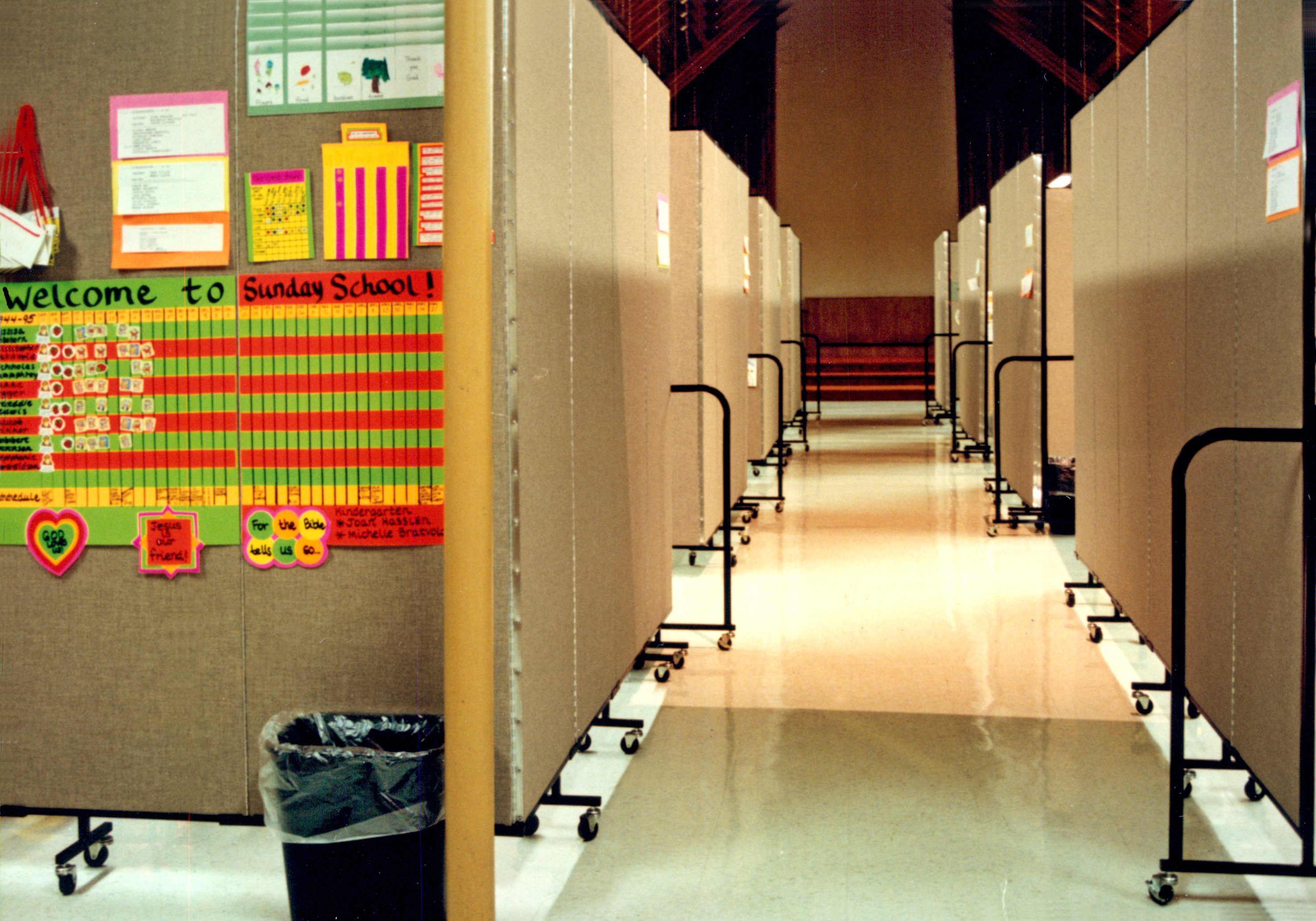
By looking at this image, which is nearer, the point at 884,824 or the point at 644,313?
the point at 884,824

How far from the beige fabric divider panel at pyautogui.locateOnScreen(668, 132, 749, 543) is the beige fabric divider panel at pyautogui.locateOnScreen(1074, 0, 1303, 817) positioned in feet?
5.58

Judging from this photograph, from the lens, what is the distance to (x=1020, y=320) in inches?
259

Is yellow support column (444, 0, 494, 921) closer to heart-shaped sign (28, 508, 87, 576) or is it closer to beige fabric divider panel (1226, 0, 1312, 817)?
heart-shaped sign (28, 508, 87, 576)

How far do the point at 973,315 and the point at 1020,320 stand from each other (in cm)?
307

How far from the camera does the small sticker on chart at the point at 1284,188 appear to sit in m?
2.13

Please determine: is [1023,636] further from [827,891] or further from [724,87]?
[724,87]

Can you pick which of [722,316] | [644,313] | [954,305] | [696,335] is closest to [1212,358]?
[644,313]

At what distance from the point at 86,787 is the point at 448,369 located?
122 centimetres

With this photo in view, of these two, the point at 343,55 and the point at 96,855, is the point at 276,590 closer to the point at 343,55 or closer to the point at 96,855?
the point at 96,855

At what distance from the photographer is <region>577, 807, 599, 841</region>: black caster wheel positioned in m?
2.54

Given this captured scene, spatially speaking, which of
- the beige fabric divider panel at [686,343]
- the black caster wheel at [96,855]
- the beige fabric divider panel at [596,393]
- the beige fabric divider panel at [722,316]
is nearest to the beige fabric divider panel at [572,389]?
the beige fabric divider panel at [596,393]

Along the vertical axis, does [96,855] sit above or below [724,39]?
below

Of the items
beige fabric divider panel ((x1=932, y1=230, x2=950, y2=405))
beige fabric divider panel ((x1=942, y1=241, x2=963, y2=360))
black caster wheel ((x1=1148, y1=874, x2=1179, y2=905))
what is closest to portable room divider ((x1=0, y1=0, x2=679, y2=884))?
black caster wheel ((x1=1148, y1=874, x2=1179, y2=905))

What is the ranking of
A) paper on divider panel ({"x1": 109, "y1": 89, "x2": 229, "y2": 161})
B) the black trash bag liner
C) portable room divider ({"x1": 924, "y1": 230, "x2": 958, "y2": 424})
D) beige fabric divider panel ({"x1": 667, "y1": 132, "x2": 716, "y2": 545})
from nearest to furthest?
the black trash bag liner, paper on divider panel ({"x1": 109, "y1": 89, "x2": 229, "y2": 161}), beige fabric divider panel ({"x1": 667, "y1": 132, "x2": 716, "y2": 545}), portable room divider ({"x1": 924, "y1": 230, "x2": 958, "y2": 424})
